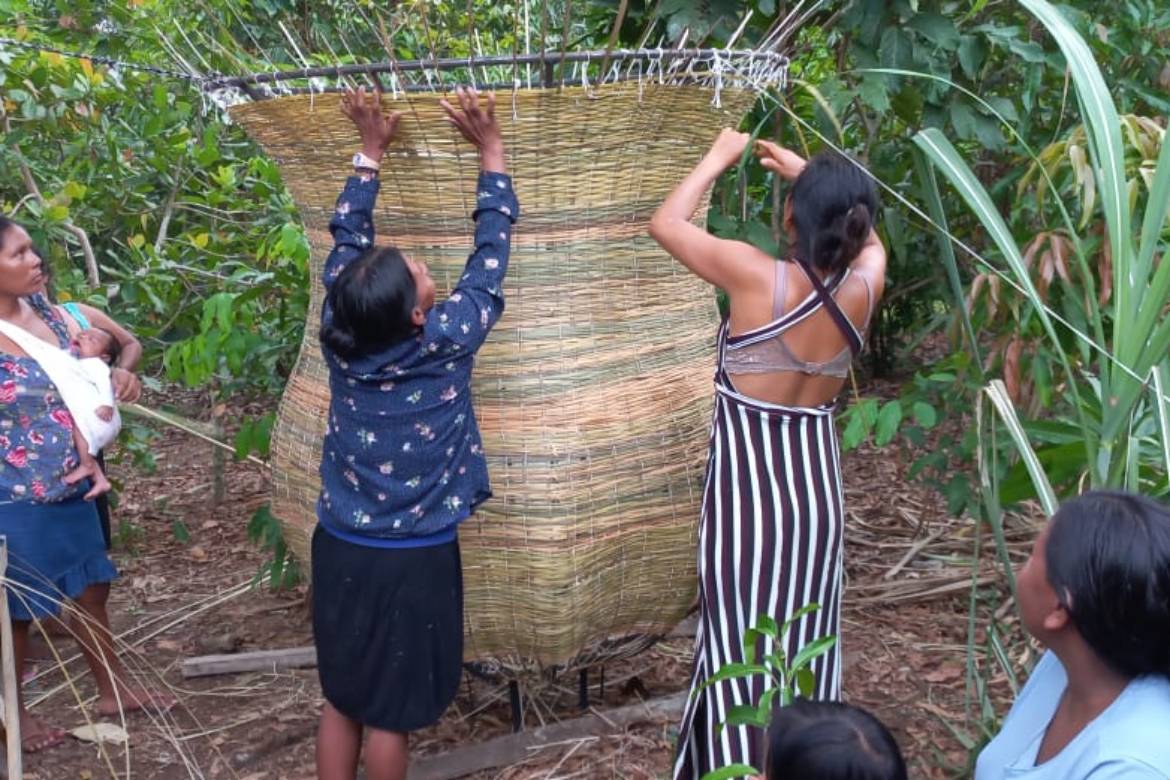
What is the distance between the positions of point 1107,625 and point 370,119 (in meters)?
1.39

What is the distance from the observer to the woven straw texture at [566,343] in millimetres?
2162

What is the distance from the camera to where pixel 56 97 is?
3730mm

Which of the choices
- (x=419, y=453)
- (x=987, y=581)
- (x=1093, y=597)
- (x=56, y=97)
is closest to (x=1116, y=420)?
(x=1093, y=597)

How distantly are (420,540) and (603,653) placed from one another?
567mm

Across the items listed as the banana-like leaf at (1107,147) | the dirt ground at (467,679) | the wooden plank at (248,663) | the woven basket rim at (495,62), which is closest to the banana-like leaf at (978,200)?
the banana-like leaf at (1107,147)

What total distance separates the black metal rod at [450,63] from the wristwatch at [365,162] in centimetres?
14

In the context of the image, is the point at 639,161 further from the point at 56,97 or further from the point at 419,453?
the point at 56,97

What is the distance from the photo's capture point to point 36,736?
2.93 m

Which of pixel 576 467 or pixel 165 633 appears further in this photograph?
pixel 165 633

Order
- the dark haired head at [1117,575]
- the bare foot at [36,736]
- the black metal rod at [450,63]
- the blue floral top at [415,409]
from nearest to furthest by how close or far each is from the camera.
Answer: the dark haired head at [1117,575]
the black metal rod at [450,63]
the blue floral top at [415,409]
the bare foot at [36,736]

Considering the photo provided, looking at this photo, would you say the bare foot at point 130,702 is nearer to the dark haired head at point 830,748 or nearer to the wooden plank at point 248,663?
the wooden plank at point 248,663

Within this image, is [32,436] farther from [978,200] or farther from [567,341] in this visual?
[978,200]

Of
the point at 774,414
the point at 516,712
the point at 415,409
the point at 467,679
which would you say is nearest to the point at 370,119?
the point at 415,409

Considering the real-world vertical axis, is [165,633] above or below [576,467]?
below
